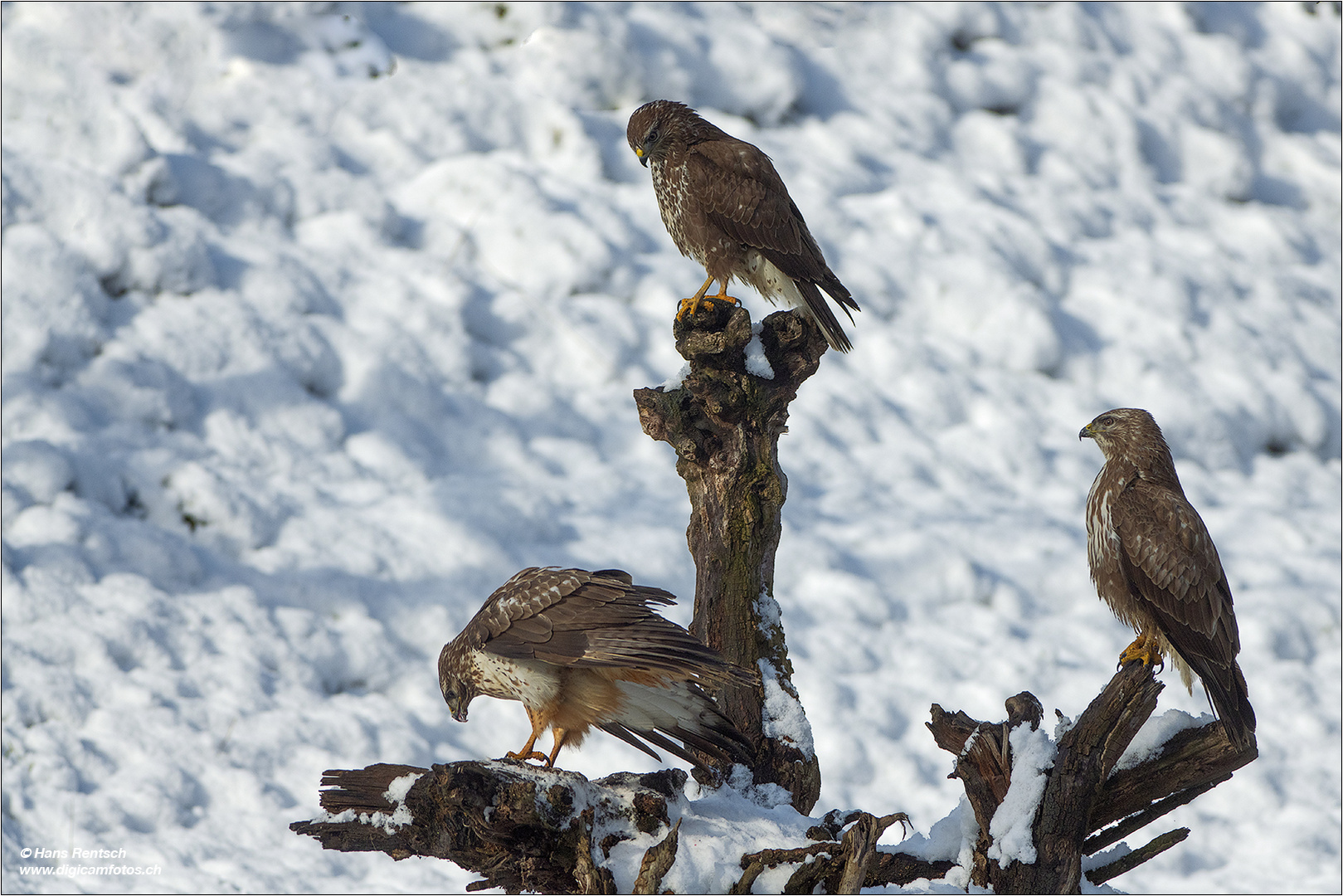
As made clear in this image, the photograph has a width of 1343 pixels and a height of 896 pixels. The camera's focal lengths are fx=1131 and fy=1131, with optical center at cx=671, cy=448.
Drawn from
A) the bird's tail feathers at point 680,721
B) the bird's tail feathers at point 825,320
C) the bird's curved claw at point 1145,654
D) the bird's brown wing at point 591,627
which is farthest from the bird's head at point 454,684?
the bird's curved claw at point 1145,654

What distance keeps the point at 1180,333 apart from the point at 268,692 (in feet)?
23.1

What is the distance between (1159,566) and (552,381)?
4575 mm

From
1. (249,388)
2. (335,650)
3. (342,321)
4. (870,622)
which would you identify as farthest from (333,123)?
(870,622)

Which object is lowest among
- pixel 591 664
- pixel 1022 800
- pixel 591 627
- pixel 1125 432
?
pixel 1022 800

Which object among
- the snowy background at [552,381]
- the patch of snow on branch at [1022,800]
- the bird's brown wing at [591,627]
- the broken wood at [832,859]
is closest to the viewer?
the broken wood at [832,859]

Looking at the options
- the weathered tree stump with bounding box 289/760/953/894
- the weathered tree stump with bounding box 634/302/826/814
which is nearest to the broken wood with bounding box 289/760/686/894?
the weathered tree stump with bounding box 289/760/953/894

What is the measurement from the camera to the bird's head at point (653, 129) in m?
4.94

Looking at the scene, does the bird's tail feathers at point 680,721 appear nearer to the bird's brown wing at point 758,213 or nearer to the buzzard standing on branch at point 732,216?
the buzzard standing on branch at point 732,216

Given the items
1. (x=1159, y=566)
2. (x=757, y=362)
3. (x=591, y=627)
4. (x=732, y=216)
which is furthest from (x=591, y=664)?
(x=732, y=216)

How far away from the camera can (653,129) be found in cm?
493

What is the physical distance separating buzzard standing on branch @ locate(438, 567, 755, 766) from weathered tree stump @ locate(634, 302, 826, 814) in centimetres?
45

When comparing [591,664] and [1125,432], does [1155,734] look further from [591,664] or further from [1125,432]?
[591,664]

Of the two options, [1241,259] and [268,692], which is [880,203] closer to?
[1241,259]

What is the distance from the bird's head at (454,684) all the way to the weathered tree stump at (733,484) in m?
0.91
